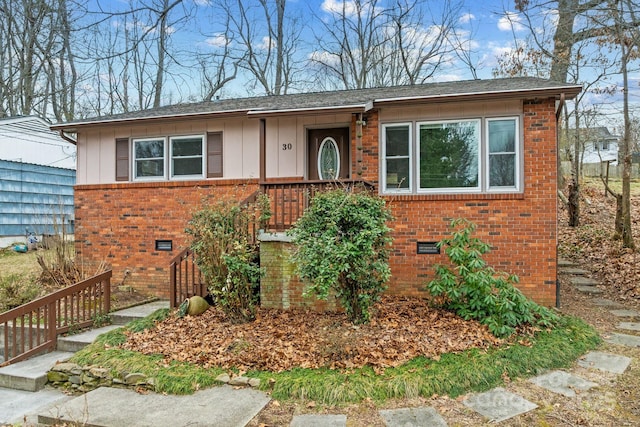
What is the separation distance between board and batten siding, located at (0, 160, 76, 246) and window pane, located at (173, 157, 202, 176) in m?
5.89

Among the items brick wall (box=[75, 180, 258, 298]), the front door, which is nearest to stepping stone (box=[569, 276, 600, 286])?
the front door

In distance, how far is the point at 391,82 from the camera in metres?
19.1

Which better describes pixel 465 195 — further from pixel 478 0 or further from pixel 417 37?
pixel 417 37

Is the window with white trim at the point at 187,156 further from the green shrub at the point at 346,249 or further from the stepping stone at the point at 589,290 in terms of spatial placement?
the stepping stone at the point at 589,290

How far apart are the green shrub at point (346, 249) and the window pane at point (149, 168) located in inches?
187

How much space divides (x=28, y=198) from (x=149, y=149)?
7752 mm

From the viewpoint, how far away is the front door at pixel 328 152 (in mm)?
8469

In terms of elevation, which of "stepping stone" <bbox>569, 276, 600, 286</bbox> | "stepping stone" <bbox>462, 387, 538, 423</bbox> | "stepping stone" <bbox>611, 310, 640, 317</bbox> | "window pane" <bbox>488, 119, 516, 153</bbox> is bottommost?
"stepping stone" <bbox>462, 387, 538, 423</bbox>

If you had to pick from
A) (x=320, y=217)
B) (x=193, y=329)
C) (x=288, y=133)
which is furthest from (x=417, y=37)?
(x=193, y=329)

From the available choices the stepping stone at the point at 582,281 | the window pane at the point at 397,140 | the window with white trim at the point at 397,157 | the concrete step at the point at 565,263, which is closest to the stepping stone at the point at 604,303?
the stepping stone at the point at 582,281

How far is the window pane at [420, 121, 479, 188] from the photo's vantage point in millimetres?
7242

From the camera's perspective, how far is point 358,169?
7.59 metres

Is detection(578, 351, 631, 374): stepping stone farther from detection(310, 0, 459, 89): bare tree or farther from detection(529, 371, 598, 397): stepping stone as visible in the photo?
detection(310, 0, 459, 89): bare tree

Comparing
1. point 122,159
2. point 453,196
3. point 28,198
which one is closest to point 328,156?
point 453,196
